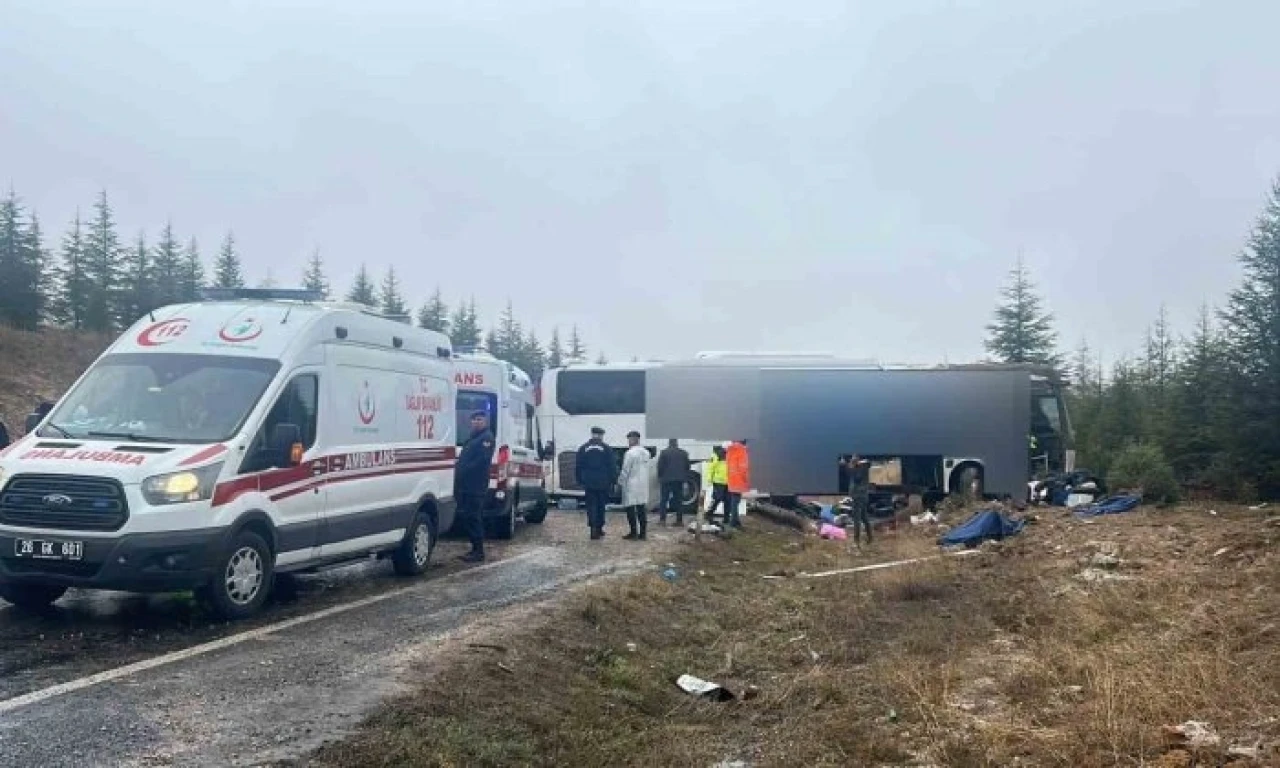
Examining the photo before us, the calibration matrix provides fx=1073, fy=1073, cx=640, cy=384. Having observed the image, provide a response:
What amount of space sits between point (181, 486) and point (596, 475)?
9330mm

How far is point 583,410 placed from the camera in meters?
26.2

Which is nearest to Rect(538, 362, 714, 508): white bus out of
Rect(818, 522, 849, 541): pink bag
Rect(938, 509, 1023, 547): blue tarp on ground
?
Rect(818, 522, 849, 541): pink bag

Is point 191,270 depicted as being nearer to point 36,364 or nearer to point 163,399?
point 36,364

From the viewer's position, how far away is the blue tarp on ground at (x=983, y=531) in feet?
59.6

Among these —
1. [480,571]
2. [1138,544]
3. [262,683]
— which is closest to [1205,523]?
[1138,544]

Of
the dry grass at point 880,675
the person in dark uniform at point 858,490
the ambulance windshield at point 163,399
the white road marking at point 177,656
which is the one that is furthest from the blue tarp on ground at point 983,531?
the ambulance windshield at point 163,399

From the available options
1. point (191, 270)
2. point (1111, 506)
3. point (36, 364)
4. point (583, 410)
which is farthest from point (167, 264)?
point (1111, 506)

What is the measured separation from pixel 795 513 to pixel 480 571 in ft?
40.4

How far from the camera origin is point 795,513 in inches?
944

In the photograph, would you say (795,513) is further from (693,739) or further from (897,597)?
(693,739)

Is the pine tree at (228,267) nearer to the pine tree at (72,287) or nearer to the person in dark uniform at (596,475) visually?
the pine tree at (72,287)

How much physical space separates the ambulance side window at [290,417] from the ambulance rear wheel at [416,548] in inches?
98.9

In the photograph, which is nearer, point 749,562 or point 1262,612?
point 1262,612

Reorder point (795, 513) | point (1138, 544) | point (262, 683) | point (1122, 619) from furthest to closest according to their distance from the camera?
1. point (795, 513)
2. point (1138, 544)
3. point (1122, 619)
4. point (262, 683)
